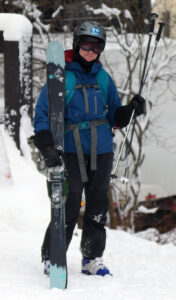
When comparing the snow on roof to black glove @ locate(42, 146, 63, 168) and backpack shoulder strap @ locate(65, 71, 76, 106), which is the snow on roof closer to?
backpack shoulder strap @ locate(65, 71, 76, 106)

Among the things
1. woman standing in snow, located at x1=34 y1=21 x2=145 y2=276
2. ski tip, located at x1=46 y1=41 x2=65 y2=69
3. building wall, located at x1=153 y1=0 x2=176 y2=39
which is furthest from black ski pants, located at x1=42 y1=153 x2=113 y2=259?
building wall, located at x1=153 y1=0 x2=176 y2=39

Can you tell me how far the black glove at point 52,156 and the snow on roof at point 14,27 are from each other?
144 inches

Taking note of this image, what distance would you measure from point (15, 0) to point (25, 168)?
9912 mm

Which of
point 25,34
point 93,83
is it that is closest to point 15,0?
point 25,34

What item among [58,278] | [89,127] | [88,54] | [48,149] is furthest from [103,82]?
[58,278]

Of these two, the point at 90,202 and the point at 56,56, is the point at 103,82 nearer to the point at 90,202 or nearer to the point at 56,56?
the point at 56,56

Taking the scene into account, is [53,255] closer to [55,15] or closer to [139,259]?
[139,259]

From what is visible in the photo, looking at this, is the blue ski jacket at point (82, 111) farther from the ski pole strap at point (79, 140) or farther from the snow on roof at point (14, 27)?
the snow on roof at point (14, 27)

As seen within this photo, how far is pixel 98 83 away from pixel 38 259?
1.56 m

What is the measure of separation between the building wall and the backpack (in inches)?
497

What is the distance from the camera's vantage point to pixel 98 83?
12.7 feet

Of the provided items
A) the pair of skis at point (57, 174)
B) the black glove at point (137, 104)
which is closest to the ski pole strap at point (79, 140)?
the pair of skis at point (57, 174)

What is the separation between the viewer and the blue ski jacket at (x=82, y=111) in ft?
12.3

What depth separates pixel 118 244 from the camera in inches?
242
